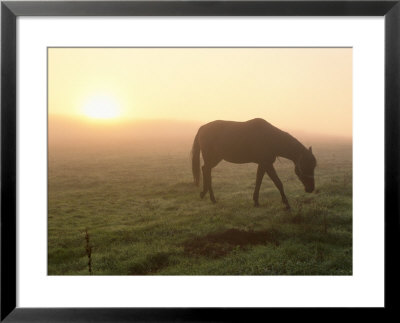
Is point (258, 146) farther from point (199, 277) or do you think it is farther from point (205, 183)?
point (199, 277)

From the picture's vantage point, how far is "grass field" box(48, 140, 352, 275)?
272cm

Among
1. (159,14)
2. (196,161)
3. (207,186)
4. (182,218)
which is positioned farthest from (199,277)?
(159,14)

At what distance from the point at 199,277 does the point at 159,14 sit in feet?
5.79

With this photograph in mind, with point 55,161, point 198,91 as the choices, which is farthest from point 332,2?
point 55,161

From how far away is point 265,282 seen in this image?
2.68m

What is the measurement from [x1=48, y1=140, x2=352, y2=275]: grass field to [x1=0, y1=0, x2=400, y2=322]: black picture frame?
25 centimetres

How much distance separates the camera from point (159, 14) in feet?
8.65

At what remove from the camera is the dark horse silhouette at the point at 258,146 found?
2.76 m

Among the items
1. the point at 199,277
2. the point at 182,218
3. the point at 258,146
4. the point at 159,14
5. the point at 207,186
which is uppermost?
the point at 159,14

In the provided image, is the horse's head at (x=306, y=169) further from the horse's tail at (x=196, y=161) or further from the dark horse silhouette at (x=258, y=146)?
the horse's tail at (x=196, y=161)

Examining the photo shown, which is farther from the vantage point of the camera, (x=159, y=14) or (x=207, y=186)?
(x=207, y=186)

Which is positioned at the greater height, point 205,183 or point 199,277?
point 205,183

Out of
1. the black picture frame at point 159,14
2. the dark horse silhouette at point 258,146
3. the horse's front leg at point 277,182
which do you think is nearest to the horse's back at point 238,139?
the dark horse silhouette at point 258,146

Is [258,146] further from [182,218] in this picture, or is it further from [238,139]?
[182,218]
